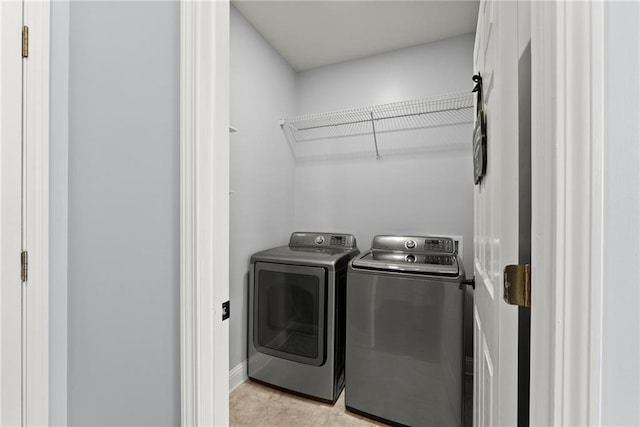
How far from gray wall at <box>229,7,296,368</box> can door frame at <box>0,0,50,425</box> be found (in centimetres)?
108

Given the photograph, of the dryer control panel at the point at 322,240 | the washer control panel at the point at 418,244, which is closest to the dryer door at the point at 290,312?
the dryer control panel at the point at 322,240

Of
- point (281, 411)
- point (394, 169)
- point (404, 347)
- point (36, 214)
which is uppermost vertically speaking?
point (394, 169)

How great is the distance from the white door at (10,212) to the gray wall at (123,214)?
0.13 metres

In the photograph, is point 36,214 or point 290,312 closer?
point 36,214

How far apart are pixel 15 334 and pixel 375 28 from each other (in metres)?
Answer: 2.62

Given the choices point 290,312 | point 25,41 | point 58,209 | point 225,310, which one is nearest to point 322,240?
point 290,312

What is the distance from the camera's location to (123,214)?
0.94 m

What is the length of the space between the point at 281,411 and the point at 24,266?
1.59 m

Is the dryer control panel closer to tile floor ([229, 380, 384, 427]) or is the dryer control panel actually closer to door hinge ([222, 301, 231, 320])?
tile floor ([229, 380, 384, 427])

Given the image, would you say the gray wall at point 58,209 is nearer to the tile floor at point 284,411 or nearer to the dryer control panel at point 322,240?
the tile floor at point 284,411

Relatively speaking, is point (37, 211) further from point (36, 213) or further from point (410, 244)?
point (410, 244)

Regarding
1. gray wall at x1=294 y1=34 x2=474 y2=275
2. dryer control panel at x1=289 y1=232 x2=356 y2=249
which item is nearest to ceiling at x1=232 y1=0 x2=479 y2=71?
gray wall at x1=294 y1=34 x2=474 y2=275

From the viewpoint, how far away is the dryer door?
6.33 ft

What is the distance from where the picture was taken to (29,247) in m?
0.97
